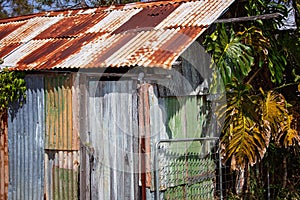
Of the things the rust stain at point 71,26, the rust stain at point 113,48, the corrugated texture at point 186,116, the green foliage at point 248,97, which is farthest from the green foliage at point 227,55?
the rust stain at point 71,26

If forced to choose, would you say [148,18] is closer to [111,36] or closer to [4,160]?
[111,36]

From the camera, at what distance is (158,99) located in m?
6.62

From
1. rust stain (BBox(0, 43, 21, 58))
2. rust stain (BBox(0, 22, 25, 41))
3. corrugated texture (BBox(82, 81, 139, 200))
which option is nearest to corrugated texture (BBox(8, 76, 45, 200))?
corrugated texture (BBox(82, 81, 139, 200))

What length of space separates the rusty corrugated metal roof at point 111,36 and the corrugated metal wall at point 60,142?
30 centimetres

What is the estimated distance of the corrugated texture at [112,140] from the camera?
6.37 metres

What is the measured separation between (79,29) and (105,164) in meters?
2.46

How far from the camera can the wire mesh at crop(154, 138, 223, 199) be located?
21.6 feet

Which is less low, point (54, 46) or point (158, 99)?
point (54, 46)

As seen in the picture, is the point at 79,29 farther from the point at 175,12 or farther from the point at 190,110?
the point at 190,110

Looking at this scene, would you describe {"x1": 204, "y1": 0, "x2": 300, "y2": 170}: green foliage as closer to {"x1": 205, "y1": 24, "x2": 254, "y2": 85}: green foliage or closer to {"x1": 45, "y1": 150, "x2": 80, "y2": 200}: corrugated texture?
{"x1": 205, "y1": 24, "x2": 254, "y2": 85}: green foliage

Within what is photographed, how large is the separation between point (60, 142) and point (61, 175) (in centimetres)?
43

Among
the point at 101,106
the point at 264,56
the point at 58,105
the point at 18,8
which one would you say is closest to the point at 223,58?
the point at 264,56

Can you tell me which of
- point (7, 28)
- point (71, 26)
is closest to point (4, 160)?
point (71, 26)

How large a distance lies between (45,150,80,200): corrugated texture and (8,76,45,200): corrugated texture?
103 mm
